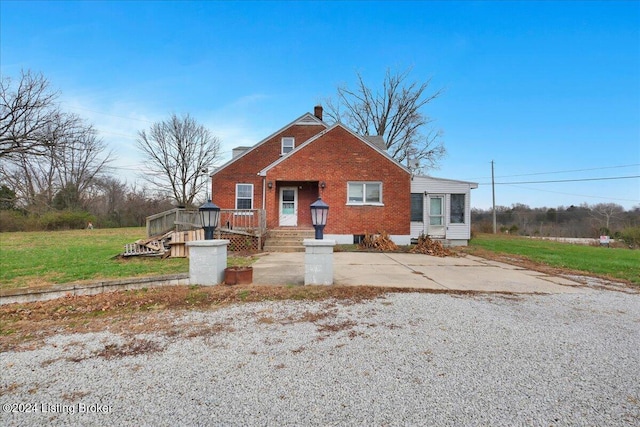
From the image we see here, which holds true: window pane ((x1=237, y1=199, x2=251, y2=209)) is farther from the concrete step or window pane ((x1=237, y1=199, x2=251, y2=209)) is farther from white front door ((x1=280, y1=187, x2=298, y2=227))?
the concrete step

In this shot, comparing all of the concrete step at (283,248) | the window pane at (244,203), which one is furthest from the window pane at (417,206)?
the window pane at (244,203)

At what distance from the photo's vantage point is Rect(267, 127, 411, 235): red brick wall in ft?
44.0

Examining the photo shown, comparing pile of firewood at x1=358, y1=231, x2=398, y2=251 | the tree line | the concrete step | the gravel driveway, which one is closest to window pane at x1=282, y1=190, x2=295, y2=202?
the concrete step

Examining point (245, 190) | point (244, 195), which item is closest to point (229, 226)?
point (244, 195)

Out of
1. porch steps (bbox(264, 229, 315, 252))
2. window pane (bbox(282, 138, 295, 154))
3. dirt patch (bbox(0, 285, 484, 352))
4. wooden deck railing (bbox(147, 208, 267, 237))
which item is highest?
window pane (bbox(282, 138, 295, 154))

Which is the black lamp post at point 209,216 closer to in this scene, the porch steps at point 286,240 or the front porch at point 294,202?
the porch steps at point 286,240

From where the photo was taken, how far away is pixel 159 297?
4.98 m

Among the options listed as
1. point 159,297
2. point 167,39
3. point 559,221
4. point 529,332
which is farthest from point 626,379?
point 559,221

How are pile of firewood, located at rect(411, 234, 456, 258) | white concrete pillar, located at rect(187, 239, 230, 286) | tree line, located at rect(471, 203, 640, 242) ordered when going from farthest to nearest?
tree line, located at rect(471, 203, 640, 242)
pile of firewood, located at rect(411, 234, 456, 258)
white concrete pillar, located at rect(187, 239, 230, 286)

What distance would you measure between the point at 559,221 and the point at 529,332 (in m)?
44.5

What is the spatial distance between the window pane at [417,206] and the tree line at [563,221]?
16157 millimetres

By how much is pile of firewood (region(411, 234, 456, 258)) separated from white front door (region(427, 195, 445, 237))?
9.10 ft

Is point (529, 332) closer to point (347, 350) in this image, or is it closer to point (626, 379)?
point (626, 379)

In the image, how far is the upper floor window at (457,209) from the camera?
48.5 feet
